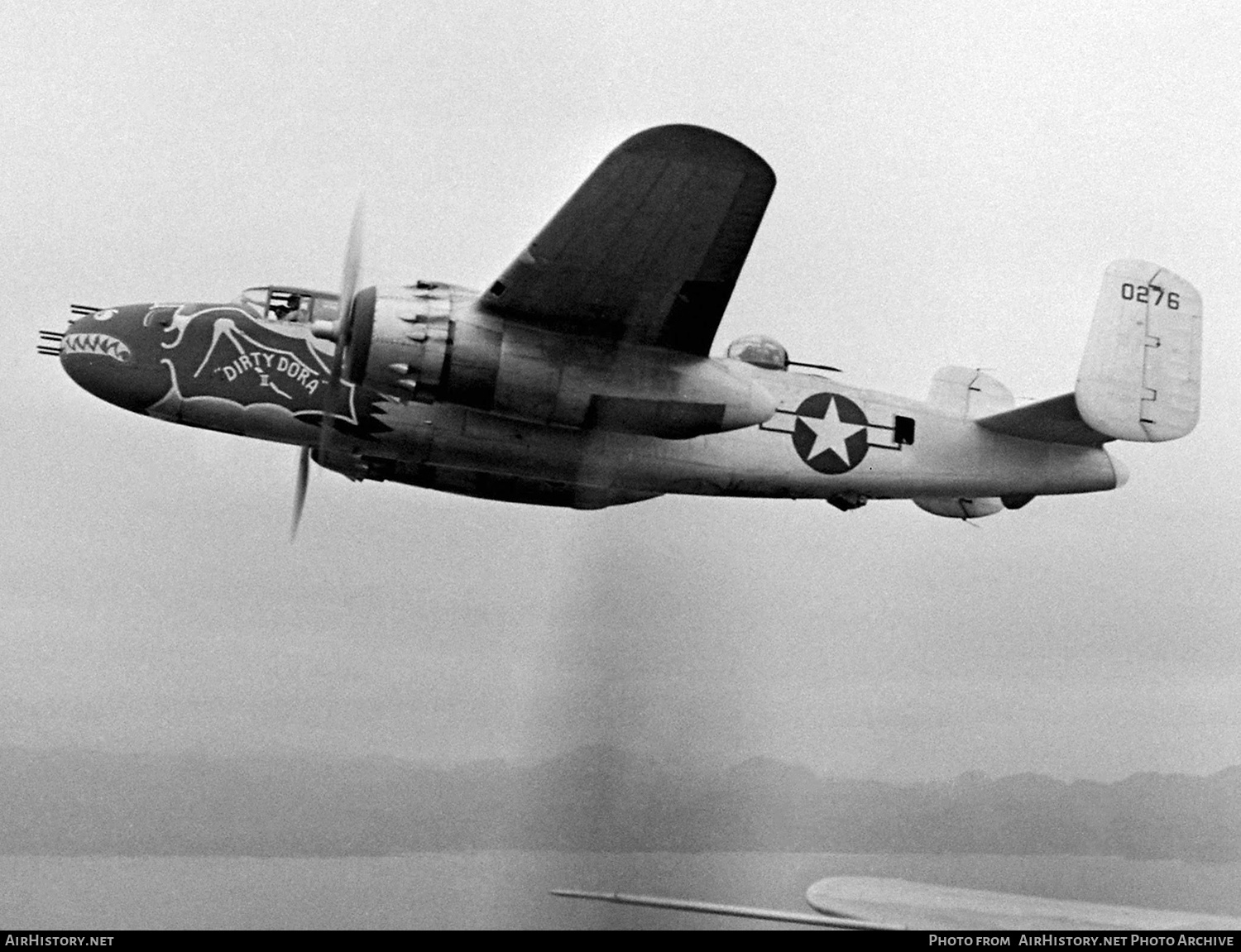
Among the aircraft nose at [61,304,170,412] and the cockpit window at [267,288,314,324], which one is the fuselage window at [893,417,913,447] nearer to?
the cockpit window at [267,288,314,324]

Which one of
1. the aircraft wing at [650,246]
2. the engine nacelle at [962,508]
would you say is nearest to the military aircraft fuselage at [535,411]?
the aircraft wing at [650,246]

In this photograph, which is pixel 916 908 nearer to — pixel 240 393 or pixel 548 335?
pixel 548 335

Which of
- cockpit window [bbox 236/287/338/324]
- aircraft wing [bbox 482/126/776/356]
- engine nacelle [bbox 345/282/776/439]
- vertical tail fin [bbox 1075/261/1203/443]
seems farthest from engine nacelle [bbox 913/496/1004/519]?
cockpit window [bbox 236/287/338/324]

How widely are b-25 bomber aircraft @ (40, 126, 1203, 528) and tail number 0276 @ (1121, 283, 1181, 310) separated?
0.10 ft

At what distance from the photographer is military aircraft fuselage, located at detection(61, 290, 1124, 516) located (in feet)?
47.1

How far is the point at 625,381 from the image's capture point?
1468cm

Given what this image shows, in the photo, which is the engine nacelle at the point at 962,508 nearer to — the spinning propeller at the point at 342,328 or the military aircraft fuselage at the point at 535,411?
the military aircraft fuselage at the point at 535,411

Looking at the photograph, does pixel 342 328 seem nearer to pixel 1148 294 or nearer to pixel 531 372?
pixel 531 372

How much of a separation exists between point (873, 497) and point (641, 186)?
17.7 ft

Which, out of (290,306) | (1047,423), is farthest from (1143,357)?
(290,306)

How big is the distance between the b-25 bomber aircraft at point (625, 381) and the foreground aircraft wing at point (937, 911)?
495 centimetres

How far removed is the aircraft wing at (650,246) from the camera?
12805 millimetres

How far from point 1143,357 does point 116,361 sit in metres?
11.7
